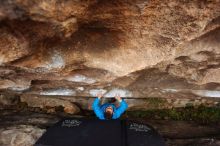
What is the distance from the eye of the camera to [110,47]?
4.04 meters

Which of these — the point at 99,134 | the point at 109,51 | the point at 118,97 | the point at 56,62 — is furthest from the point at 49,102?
the point at 109,51

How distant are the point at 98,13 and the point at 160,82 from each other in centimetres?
206

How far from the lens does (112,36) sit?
12.7 feet

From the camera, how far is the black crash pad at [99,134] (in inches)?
171

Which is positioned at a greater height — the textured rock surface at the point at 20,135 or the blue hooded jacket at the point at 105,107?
the blue hooded jacket at the point at 105,107

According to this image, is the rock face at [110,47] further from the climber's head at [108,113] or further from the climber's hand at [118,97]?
the climber's head at [108,113]

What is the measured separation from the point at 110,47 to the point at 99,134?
1.61 meters

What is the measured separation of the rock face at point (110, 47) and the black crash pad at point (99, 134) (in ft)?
2.23

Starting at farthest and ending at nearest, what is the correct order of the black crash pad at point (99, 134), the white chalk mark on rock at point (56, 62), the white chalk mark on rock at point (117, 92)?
the white chalk mark on rock at point (117, 92) → the black crash pad at point (99, 134) → the white chalk mark on rock at point (56, 62)

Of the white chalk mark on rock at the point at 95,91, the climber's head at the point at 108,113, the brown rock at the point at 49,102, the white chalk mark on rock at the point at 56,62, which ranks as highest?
the white chalk mark on rock at the point at 56,62

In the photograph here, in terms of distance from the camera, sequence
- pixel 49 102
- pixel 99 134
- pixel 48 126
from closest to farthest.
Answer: pixel 99 134, pixel 48 126, pixel 49 102

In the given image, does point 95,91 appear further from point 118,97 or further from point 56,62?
point 56,62

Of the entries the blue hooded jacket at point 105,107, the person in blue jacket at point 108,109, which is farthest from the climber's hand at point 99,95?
the blue hooded jacket at point 105,107

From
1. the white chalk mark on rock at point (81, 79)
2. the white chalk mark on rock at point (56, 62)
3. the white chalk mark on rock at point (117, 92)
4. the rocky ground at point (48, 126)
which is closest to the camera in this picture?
the white chalk mark on rock at point (56, 62)
